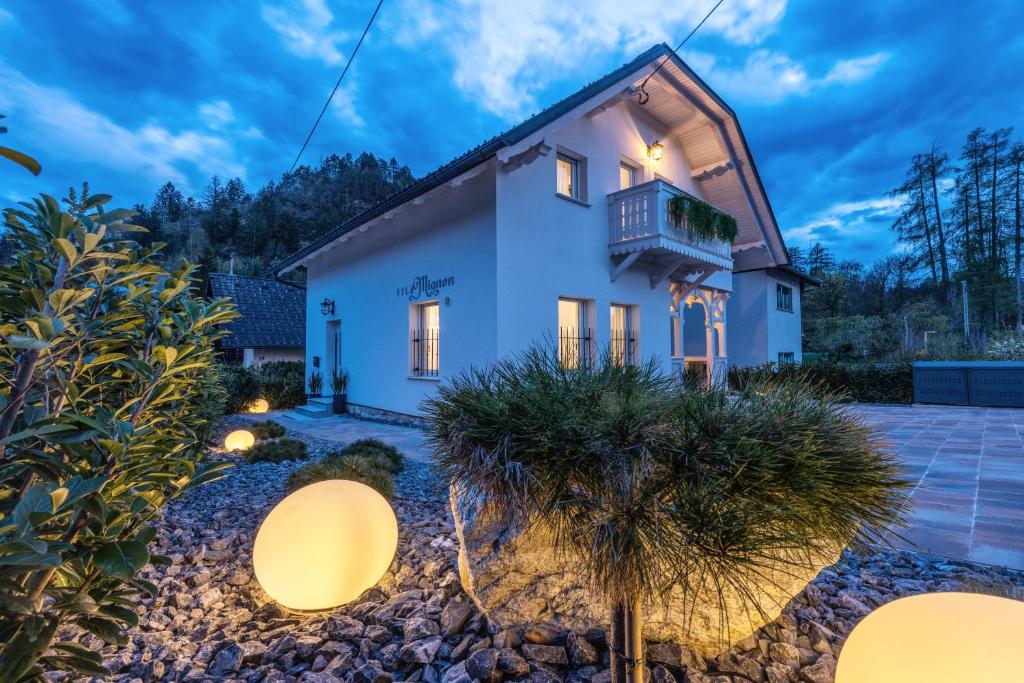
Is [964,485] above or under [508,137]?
under

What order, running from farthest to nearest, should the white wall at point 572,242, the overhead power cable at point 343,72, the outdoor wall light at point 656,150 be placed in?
the outdoor wall light at point 656,150, the white wall at point 572,242, the overhead power cable at point 343,72

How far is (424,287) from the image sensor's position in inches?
316

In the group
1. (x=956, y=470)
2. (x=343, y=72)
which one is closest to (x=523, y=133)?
(x=343, y=72)

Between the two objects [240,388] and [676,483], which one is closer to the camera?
[676,483]

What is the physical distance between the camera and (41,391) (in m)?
1.12

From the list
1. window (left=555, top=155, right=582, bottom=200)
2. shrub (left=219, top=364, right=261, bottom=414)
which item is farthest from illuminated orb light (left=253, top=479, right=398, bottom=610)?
shrub (left=219, top=364, right=261, bottom=414)

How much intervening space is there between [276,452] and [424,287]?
12.6 ft

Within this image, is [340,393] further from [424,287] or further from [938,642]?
[938,642]

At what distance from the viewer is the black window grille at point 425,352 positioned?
322 inches

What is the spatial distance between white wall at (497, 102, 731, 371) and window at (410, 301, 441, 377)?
2084 mm

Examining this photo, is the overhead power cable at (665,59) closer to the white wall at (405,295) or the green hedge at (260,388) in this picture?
the white wall at (405,295)

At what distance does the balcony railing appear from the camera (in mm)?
7750

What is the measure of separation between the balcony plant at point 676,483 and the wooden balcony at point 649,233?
22.4 feet

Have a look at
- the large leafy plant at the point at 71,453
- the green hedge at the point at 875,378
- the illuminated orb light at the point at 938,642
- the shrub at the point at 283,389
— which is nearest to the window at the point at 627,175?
the green hedge at the point at 875,378
